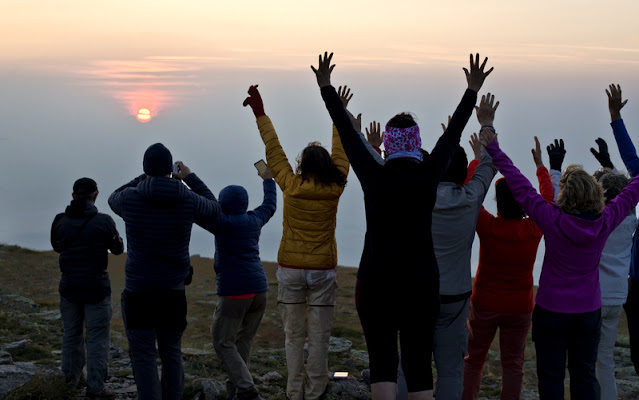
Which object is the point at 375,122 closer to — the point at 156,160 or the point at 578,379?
the point at 156,160

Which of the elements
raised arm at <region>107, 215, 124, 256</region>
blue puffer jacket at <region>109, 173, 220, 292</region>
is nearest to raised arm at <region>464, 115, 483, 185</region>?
blue puffer jacket at <region>109, 173, 220, 292</region>

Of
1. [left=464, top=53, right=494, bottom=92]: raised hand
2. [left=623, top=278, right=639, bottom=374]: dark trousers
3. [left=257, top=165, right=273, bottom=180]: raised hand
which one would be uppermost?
[left=464, top=53, right=494, bottom=92]: raised hand

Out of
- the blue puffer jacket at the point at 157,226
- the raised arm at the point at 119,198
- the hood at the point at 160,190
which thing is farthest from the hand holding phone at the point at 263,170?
the hood at the point at 160,190

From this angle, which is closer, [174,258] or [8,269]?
[174,258]

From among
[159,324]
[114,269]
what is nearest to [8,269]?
[114,269]

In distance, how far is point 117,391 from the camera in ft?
28.2

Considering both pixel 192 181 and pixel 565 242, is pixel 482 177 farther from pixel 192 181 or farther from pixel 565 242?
pixel 192 181

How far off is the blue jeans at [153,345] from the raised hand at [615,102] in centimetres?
489

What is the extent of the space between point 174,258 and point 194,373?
389 cm

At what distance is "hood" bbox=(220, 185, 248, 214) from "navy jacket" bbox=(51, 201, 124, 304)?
4.72 feet

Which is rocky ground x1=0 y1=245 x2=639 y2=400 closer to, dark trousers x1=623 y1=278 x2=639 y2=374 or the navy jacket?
the navy jacket

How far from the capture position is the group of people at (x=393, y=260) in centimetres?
484

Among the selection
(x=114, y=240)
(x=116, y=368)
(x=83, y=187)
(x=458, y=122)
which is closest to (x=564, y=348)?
(x=458, y=122)

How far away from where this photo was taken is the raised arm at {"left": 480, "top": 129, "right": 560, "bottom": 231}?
5895 millimetres
